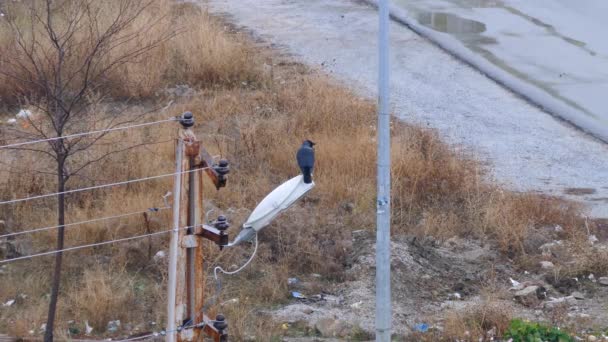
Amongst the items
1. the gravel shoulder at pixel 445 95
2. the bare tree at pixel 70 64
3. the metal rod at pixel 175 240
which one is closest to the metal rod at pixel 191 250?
the metal rod at pixel 175 240

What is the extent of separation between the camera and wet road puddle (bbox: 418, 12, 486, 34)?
13.6m

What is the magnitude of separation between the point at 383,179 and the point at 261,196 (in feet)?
10.4

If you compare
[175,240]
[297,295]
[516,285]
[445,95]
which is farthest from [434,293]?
[445,95]

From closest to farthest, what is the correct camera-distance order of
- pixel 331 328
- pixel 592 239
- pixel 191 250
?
pixel 191 250 < pixel 331 328 < pixel 592 239

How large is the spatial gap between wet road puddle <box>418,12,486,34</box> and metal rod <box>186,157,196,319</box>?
9364 millimetres

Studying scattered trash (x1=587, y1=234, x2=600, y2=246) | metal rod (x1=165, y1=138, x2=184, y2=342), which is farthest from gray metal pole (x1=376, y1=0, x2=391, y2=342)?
scattered trash (x1=587, y1=234, x2=600, y2=246)

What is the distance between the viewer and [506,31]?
13.5 metres

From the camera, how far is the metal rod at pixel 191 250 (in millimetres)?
4637

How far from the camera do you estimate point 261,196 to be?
8.10 meters

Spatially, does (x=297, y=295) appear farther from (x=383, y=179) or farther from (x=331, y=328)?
(x=383, y=179)

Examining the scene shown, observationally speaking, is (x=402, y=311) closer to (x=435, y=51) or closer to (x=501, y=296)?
(x=501, y=296)

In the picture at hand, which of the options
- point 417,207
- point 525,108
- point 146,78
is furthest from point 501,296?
point 146,78

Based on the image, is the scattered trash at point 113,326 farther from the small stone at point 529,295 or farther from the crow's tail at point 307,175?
the small stone at point 529,295

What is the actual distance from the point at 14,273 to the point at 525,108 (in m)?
5.93
